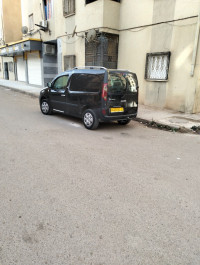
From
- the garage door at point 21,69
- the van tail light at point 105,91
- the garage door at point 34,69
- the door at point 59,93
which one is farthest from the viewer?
the garage door at point 21,69

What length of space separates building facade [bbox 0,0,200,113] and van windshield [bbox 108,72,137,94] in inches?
139

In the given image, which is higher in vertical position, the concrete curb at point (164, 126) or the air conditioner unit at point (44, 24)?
the air conditioner unit at point (44, 24)

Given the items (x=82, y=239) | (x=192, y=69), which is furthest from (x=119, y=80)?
(x=82, y=239)

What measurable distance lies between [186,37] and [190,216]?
8.26 m

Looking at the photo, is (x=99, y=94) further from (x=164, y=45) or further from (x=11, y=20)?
(x=11, y=20)

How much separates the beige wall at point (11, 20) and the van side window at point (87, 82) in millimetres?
22004

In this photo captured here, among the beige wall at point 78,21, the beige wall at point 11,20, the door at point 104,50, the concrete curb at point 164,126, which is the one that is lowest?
the concrete curb at point 164,126

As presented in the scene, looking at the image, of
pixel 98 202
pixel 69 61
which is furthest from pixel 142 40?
pixel 98 202

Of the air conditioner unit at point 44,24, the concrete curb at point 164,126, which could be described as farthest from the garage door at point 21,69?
the concrete curb at point 164,126

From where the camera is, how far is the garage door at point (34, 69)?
61.0 feet

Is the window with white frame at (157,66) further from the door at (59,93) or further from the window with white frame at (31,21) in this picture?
the window with white frame at (31,21)

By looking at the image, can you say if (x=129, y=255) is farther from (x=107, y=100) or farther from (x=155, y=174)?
(x=107, y=100)

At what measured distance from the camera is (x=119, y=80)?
653 cm

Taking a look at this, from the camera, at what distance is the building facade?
9.01m
